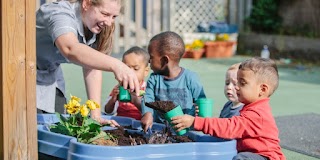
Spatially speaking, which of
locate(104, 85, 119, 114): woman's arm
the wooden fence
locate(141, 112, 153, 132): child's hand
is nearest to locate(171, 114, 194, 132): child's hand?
locate(141, 112, 153, 132): child's hand

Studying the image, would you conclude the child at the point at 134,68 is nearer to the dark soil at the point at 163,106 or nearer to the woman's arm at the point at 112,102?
the woman's arm at the point at 112,102

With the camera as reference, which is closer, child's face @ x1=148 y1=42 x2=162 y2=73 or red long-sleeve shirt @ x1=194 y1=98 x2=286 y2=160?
red long-sleeve shirt @ x1=194 y1=98 x2=286 y2=160

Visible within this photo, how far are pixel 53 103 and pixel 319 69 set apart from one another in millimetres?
6446

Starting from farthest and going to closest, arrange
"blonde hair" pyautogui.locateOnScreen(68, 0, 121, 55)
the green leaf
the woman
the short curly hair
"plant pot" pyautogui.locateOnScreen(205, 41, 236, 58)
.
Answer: "plant pot" pyautogui.locateOnScreen(205, 41, 236, 58) < the short curly hair < "blonde hair" pyautogui.locateOnScreen(68, 0, 121, 55) < the green leaf < the woman

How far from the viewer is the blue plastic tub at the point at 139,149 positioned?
10.9 ft

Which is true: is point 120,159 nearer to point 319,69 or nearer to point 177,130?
point 177,130

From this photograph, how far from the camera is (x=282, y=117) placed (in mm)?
6348

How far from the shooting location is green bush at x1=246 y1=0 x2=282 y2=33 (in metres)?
12.8

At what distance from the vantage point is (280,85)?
27.9 feet

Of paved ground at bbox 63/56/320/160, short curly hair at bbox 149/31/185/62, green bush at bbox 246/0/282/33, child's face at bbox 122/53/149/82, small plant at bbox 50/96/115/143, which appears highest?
green bush at bbox 246/0/282/33

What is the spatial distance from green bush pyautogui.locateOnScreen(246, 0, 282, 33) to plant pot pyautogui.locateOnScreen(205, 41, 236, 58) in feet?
3.81

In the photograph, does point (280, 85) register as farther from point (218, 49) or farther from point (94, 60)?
point (94, 60)

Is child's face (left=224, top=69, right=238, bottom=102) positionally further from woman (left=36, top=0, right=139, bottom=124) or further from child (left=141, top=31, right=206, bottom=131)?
woman (left=36, top=0, right=139, bottom=124)

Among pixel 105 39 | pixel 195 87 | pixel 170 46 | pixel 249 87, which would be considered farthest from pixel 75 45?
pixel 195 87
